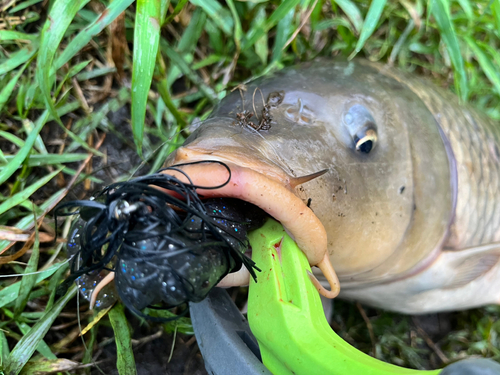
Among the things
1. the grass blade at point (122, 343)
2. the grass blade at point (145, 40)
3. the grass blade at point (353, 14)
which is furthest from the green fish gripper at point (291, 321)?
the grass blade at point (353, 14)

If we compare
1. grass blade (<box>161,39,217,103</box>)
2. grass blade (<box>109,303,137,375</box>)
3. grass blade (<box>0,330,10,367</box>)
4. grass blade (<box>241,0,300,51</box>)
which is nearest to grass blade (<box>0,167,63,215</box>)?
grass blade (<box>0,330,10,367</box>)

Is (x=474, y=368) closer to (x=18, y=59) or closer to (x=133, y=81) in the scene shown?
(x=133, y=81)

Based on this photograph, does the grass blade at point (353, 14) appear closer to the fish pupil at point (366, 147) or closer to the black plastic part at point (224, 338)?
the fish pupil at point (366, 147)

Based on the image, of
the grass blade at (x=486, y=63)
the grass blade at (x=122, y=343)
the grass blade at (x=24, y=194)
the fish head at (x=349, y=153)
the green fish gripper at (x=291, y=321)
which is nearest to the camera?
the green fish gripper at (x=291, y=321)

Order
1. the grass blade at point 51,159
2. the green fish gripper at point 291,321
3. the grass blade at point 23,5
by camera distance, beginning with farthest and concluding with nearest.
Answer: the grass blade at point 23,5 < the grass blade at point 51,159 < the green fish gripper at point 291,321

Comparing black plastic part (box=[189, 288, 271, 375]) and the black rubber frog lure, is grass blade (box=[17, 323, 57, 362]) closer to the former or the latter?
black plastic part (box=[189, 288, 271, 375])

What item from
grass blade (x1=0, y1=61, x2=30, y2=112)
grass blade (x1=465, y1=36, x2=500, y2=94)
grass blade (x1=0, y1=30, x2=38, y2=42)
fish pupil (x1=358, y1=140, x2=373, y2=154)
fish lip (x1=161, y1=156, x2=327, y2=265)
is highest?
grass blade (x1=0, y1=30, x2=38, y2=42)

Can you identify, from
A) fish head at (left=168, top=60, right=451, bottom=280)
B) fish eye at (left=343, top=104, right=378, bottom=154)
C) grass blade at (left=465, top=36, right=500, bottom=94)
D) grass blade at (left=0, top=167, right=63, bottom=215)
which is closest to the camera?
fish head at (left=168, top=60, right=451, bottom=280)
